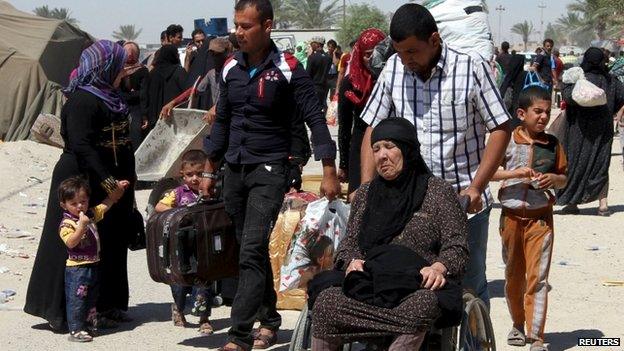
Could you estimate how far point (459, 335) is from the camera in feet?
16.6

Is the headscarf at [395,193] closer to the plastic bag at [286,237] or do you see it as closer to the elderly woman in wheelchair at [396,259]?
the elderly woman in wheelchair at [396,259]

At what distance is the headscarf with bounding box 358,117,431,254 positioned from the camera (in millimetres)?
5051

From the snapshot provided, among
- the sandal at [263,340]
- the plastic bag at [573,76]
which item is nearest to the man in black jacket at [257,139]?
the sandal at [263,340]

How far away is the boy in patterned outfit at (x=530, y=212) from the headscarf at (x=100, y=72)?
2345 mm

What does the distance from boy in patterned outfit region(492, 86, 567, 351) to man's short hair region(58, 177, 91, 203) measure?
7.74ft

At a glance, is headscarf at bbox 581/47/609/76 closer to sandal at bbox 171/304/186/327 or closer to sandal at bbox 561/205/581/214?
sandal at bbox 561/205/581/214

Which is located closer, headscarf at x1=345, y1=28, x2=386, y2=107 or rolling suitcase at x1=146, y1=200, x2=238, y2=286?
rolling suitcase at x1=146, y1=200, x2=238, y2=286

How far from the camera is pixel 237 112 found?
6.61 meters

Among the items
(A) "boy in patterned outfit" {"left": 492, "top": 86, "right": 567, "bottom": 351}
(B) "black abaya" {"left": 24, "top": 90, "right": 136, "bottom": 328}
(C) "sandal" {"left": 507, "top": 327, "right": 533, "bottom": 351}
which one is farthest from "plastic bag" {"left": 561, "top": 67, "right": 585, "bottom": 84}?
(B) "black abaya" {"left": 24, "top": 90, "right": 136, "bottom": 328}

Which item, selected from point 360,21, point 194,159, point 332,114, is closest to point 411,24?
point 194,159

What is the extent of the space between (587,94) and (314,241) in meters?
5.78

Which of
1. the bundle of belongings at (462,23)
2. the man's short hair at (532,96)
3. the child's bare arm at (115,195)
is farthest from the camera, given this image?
the bundle of belongings at (462,23)

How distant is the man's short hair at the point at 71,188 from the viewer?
709 cm

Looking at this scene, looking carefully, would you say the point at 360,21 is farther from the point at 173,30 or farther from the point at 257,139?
the point at 257,139
